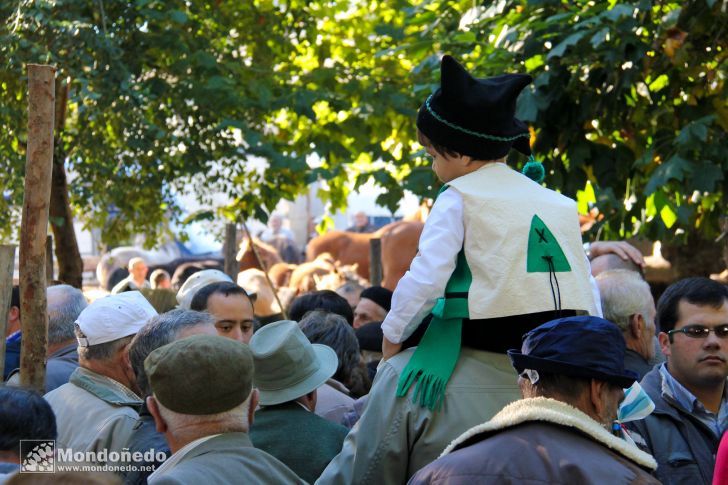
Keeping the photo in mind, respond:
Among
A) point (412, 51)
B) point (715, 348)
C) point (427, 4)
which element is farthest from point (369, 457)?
point (427, 4)

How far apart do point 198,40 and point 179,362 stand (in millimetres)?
6720

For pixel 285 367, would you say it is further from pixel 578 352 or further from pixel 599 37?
pixel 599 37

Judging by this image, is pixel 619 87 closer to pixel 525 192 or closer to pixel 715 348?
pixel 715 348

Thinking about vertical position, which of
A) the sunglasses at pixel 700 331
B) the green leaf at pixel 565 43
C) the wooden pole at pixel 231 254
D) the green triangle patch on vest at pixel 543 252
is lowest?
the wooden pole at pixel 231 254

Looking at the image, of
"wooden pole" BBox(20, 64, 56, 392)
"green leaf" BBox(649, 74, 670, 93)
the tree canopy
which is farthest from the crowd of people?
"green leaf" BBox(649, 74, 670, 93)

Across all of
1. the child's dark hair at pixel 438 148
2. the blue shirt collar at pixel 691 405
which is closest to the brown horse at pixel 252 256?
the blue shirt collar at pixel 691 405

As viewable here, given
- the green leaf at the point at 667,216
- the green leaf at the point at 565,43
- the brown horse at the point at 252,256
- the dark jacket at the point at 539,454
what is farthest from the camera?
the brown horse at the point at 252,256

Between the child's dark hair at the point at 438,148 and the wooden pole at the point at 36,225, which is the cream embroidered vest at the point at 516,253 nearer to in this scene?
the child's dark hair at the point at 438,148

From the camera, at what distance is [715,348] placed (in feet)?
16.2

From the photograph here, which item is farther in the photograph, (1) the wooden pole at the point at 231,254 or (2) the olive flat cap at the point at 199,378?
(1) the wooden pole at the point at 231,254

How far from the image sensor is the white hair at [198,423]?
354cm

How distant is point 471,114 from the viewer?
12.6 ft

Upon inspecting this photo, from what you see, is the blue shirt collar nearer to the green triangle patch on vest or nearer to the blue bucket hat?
the green triangle patch on vest

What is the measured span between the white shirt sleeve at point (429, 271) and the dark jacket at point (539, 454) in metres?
0.80
